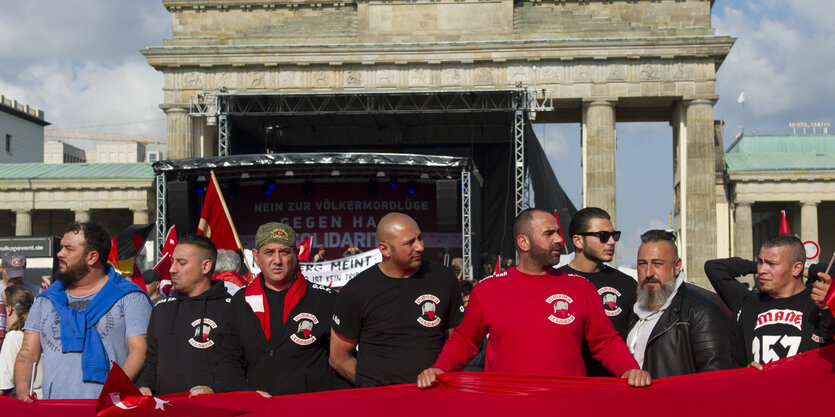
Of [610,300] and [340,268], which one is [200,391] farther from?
[340,268]

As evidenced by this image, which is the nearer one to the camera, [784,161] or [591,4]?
[591,4]

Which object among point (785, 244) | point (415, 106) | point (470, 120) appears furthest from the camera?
point (470, 120)

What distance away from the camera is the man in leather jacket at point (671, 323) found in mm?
4953

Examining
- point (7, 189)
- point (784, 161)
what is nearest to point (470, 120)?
point (784, 161)

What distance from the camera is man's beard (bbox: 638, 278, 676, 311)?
5.25 metres

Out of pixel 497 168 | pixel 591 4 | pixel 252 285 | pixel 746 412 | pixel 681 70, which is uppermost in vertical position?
pixel 591 4

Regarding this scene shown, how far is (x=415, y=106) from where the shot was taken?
3331cm

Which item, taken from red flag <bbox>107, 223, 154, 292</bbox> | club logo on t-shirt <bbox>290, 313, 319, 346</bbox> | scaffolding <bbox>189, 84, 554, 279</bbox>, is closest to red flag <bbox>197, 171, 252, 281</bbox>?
red flag <bbox>107, 223, 154, 292</bbox>

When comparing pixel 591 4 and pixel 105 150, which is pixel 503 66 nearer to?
pixel 591 4

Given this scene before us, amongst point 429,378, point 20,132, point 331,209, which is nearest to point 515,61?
point 331,209

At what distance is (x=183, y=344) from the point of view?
18.3ft

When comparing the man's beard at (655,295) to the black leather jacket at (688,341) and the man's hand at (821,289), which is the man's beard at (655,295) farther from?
the man's hand at (821,289)

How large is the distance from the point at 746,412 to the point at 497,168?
119ft

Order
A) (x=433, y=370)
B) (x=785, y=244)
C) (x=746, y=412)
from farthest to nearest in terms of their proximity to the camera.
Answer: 1. (x=785, y=244)
2. (x=433, y=370)
3. (x=746, y=412)
